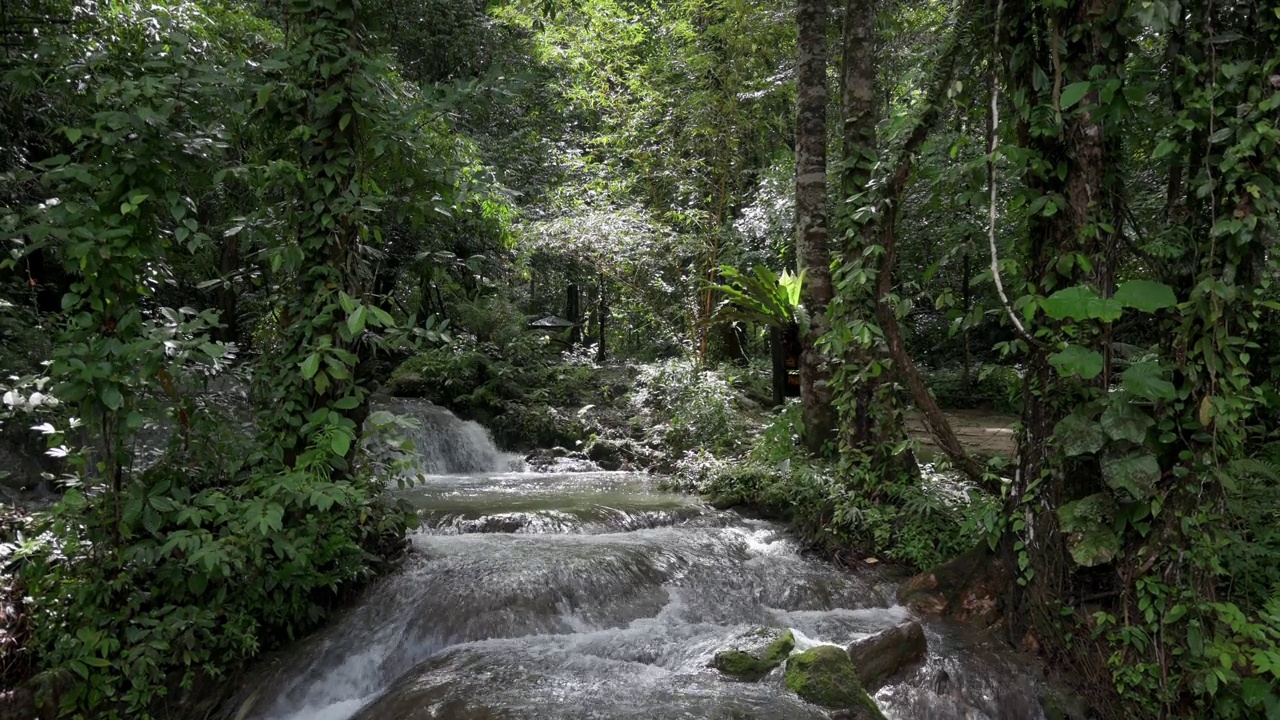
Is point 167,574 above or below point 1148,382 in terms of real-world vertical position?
below

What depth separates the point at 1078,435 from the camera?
3.87 m

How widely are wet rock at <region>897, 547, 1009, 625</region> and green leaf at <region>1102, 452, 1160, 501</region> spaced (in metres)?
1.11

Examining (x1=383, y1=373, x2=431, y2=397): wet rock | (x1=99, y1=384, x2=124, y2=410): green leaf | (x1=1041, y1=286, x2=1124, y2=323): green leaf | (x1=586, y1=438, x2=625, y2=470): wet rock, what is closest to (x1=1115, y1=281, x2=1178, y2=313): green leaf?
(x1=1041, y1=286, x2=1124, y2=323): green leaf

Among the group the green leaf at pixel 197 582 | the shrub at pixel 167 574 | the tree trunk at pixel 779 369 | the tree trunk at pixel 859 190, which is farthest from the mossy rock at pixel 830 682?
the tree trunk at pixel 779 369

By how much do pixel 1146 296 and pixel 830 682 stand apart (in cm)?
246

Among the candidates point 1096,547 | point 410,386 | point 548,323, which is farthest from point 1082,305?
point 548,323

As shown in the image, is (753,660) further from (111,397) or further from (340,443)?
(111,397)

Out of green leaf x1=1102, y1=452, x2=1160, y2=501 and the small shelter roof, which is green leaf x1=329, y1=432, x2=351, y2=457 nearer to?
green leaf x1=1102, y1=452, x2=1160, y2=501

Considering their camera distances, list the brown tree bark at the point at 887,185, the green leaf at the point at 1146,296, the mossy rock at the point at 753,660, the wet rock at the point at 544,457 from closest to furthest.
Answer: the green leaf at the point at 1146,296, the mossy rock at the point at 753,660, the brown tree bark at the point at 887,185, the wet rock at the point at 544,457

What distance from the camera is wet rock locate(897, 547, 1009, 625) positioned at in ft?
15.2

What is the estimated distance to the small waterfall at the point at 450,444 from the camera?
1066 centimetres

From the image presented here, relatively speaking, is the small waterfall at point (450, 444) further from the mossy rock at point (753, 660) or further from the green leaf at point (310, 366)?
the mossy rock at point (753, 660)

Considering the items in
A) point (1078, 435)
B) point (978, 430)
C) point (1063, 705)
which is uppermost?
point (1078, 435)

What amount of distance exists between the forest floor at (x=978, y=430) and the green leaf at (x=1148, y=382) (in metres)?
3.73
